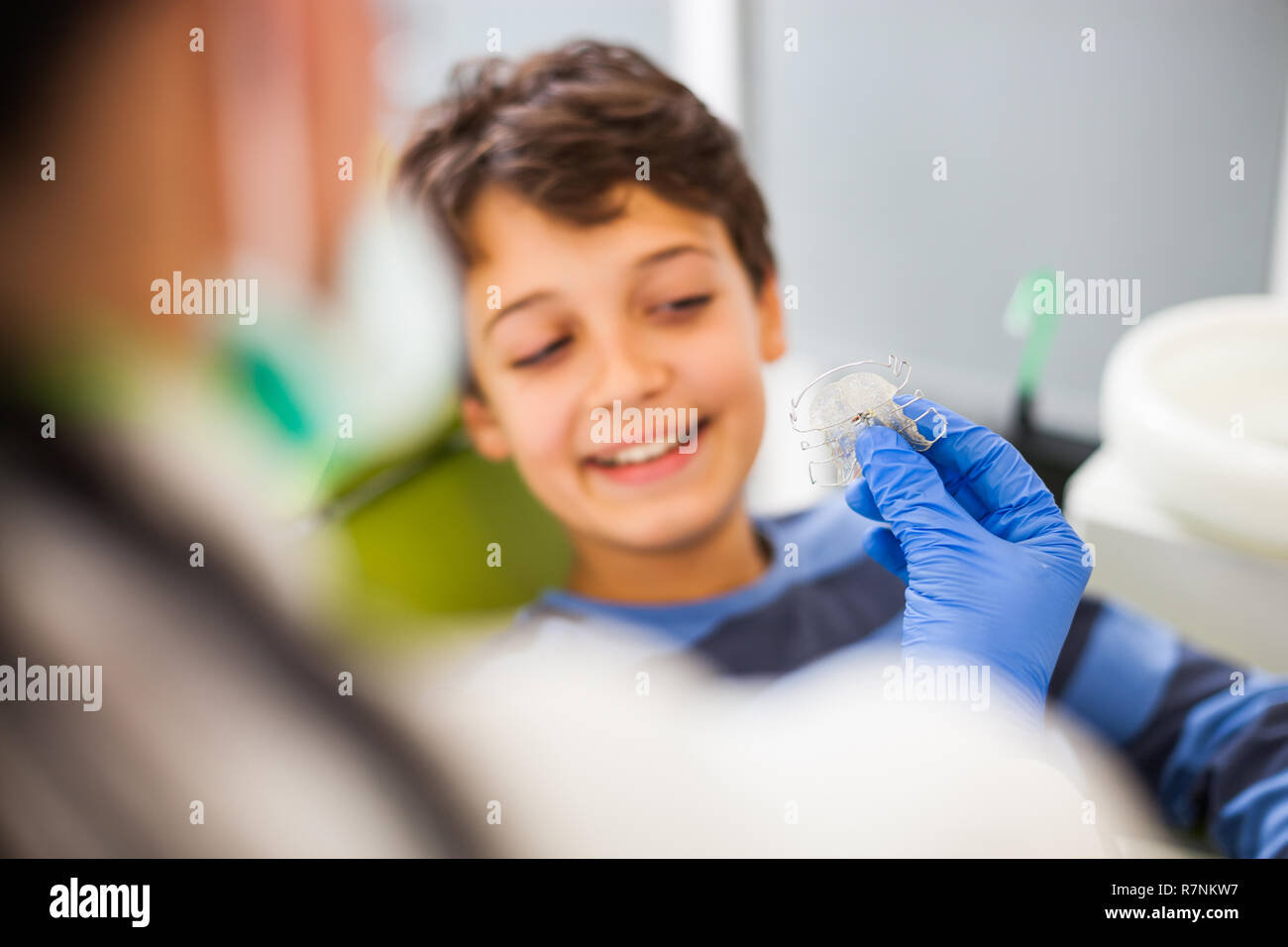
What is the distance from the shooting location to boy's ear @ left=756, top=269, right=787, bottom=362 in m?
1.03

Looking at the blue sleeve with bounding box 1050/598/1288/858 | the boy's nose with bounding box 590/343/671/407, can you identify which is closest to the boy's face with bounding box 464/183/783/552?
the boy's nose with bounding box 590/343/671/407

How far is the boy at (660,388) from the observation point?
2.98ft

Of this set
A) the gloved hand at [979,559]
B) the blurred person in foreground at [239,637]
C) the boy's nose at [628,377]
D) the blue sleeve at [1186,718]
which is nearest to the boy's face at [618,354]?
the boy's nose at [628,377]

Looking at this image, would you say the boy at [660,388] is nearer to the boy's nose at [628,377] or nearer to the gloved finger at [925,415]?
the boy's nose at [628,377]

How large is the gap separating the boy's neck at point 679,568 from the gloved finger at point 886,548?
0.26 metres

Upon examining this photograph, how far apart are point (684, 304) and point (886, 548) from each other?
0.31 metres

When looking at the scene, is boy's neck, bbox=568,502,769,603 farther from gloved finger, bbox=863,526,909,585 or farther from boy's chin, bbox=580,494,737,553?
gloved finger, bbox=863,526,909,585

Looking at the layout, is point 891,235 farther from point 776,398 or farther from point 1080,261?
point 776,398

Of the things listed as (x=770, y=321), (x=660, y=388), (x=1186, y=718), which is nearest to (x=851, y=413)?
(x=660, y=388)

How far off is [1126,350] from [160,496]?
938 millimetres

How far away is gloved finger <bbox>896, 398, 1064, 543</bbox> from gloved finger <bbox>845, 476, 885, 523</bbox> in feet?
0.17

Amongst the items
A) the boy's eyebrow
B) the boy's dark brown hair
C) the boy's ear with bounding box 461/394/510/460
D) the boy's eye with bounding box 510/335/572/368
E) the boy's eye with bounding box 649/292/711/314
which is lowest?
the boy's ear with bounding box 461/394/510/460

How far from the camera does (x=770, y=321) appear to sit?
1.05 meters

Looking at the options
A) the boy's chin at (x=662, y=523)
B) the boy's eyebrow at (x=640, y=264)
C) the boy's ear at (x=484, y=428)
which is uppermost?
the boy's eyebrow at (x=640, y=264)
